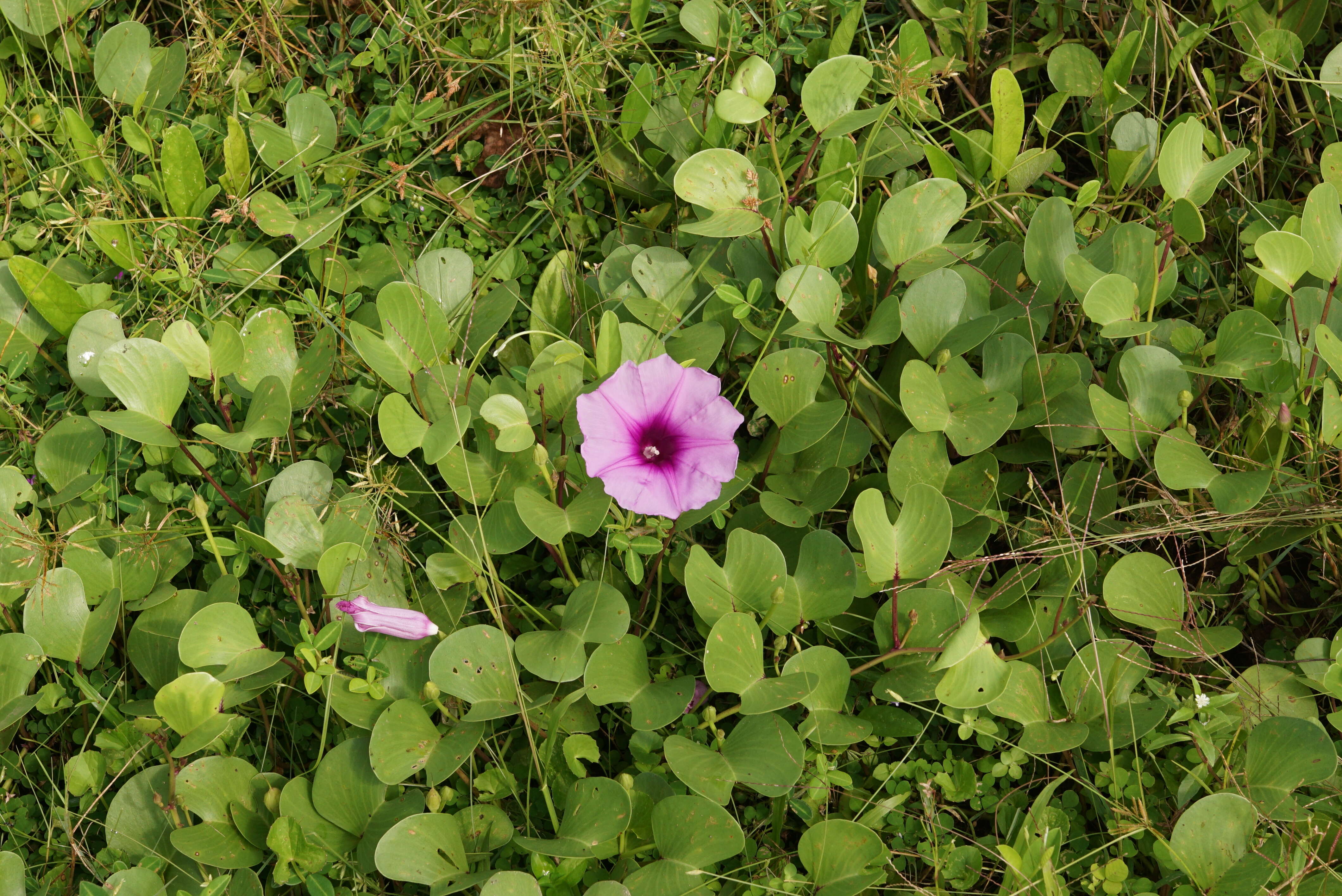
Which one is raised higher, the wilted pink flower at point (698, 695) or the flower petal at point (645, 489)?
the flower petal at point (645, 489)

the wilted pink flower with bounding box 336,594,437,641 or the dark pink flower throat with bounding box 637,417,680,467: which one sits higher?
the dark pink flower throat with bounding box 637,417,680,467

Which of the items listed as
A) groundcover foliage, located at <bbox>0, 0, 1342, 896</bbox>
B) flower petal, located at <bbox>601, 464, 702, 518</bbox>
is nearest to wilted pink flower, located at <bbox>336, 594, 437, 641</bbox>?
groundcover foliage, located at <bbox>0, 0, 1342, 896</bbox>

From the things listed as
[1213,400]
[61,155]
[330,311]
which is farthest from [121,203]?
[1213,400]

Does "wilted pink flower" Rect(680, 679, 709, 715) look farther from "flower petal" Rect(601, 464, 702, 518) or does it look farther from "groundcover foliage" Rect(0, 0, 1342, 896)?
"flower petal" Rect(601, 464, 702, 518)

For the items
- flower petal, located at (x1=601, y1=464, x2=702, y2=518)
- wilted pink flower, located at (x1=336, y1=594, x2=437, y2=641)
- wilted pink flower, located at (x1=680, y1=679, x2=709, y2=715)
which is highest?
flower petal, located at (x1=601, y1=464, x2=702, y2=518)

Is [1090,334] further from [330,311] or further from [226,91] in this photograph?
[226,91]

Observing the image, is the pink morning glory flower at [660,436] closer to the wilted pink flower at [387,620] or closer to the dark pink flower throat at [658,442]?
the dark pink flower throat at [658,442]

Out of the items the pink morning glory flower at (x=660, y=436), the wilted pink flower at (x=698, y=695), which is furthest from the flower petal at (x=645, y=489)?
the wilted pink flower at (x=698, y=695)
